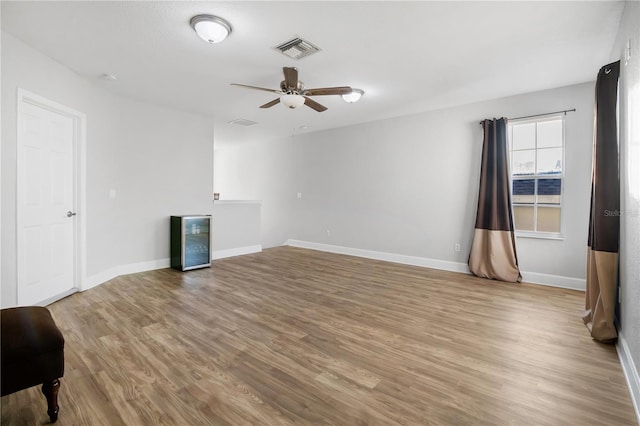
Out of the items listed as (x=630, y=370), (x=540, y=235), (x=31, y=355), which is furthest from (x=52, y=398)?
(x=540, y=235)

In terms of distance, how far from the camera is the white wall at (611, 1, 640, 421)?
6.24 feet

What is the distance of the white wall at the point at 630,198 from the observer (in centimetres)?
190

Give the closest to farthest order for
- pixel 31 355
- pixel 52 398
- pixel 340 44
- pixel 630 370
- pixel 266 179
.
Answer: pixel 31 355
pixel 52 398
pixel 630 370
pixel 340 44
pixel 266 179

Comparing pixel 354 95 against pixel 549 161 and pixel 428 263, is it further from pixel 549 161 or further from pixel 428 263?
pixel 428 263

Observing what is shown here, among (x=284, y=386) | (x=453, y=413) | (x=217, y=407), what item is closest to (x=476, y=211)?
(x=453, y=413)

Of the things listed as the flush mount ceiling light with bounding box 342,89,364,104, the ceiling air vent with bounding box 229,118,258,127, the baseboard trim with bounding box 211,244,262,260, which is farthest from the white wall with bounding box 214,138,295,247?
the flush mount ceiling light with bounding box 342,89,364,104

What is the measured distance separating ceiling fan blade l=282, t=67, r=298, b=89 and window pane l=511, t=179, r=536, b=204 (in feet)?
12.0

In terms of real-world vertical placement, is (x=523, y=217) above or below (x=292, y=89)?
below

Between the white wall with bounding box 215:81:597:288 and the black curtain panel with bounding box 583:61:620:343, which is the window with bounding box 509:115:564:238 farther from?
the black curtain panel with bounding box 583:61:620:343

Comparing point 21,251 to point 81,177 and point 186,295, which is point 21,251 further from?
point 186,295

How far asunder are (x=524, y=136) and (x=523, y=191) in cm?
85

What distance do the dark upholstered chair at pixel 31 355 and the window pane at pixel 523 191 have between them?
5.42 metres

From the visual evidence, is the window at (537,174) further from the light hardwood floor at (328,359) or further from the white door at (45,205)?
the white door at (45,205)

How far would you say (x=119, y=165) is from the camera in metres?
4.58
